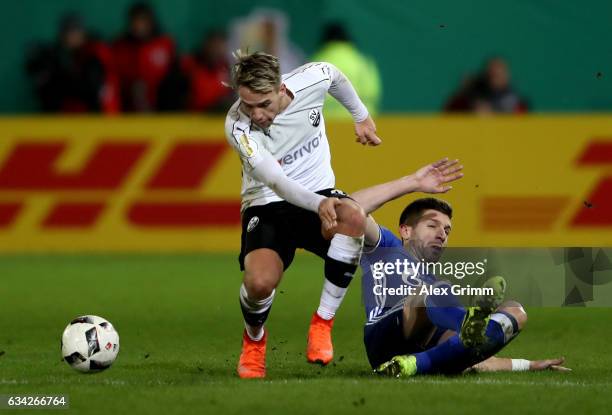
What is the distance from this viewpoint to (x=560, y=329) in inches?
367

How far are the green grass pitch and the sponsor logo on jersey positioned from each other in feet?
3.83

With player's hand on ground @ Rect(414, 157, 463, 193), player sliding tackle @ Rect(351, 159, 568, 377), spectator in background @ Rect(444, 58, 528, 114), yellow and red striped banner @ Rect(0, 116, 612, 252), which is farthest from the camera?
spectator in background @ Rect(444, 58, 528, 114)

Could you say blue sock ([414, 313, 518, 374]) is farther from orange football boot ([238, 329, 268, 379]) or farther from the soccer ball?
the soccer ball

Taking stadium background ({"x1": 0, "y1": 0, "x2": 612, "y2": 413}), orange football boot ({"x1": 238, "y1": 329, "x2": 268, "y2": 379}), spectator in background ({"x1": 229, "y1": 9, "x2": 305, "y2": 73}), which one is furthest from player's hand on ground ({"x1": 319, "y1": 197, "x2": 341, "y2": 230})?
spectator in background ({"x1": 229, "y1": 9, "x2": 305, "y2": 73})

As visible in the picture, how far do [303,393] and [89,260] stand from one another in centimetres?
760

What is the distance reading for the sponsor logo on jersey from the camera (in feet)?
24.9

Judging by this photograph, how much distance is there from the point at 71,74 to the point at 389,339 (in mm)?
8669

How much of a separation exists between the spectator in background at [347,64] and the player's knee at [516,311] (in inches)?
288

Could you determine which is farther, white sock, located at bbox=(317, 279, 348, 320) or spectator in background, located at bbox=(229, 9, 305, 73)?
spectator in background, located at bbox=(229, 9, 305, 73)

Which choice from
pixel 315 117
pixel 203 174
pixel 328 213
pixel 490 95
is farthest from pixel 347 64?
pixel 328 213

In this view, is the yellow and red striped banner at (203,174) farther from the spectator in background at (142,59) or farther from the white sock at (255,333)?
the white sock at (255,333)

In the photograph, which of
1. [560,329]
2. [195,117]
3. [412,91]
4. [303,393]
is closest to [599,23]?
[412,91]

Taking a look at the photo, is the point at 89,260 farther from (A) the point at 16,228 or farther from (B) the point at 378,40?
(B) the point at 378,40

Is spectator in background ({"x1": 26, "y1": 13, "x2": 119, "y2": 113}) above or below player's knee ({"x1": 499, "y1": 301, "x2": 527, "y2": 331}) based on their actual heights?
above
